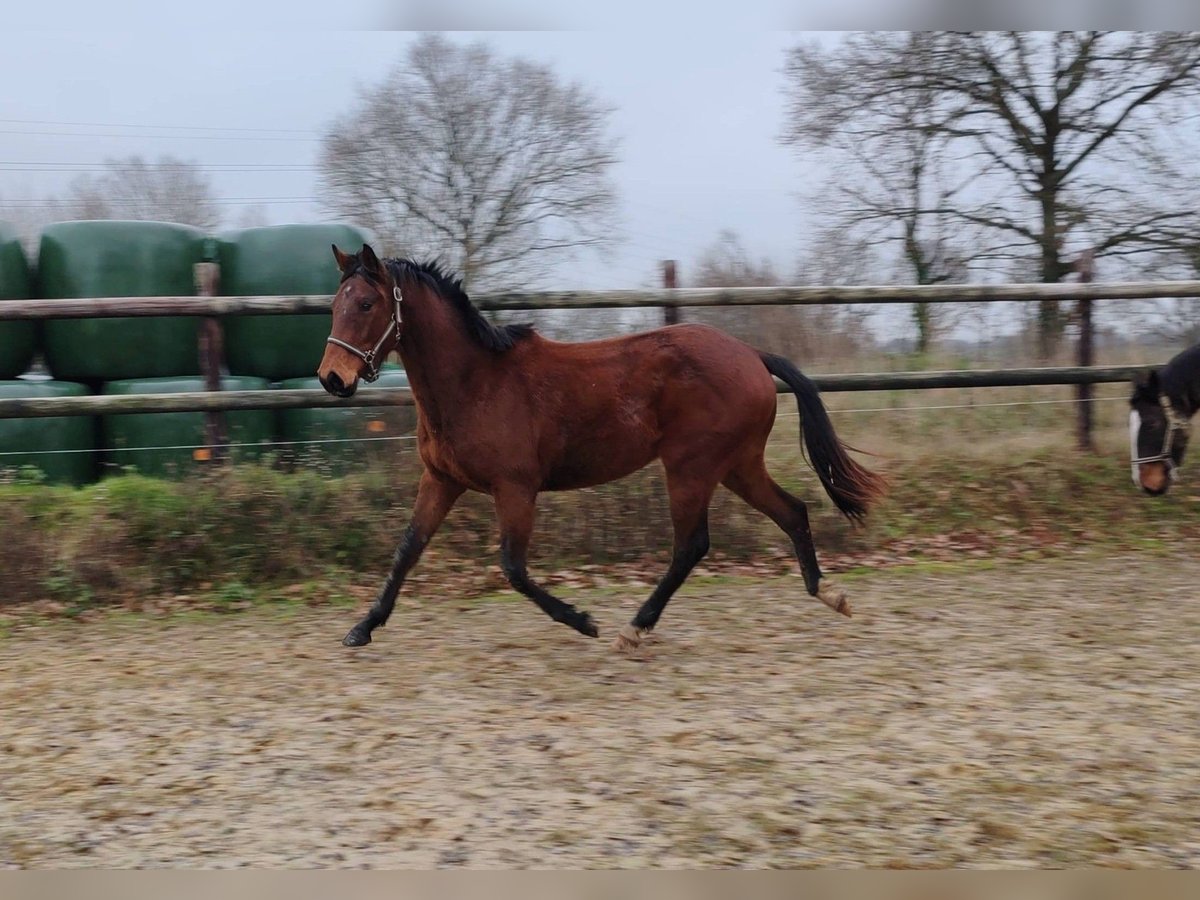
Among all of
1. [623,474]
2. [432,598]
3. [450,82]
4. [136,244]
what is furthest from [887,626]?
[450,82]

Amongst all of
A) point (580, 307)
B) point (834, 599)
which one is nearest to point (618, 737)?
point (834, 599)

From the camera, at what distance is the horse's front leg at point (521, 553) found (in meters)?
5.12

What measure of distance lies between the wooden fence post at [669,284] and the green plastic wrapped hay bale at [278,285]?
7.93ft

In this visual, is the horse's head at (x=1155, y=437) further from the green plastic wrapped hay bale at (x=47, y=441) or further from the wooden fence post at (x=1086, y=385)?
the green plastic wrapped hay bale at (x=47, y=441)

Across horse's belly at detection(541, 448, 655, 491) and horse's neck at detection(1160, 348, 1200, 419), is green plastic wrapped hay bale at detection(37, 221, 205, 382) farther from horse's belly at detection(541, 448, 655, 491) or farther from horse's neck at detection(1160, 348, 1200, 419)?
horse's neck at detection(1160, 348, 1200, 419)

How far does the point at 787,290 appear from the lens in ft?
24.3

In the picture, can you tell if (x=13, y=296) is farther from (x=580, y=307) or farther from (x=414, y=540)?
(x=414, y=540)

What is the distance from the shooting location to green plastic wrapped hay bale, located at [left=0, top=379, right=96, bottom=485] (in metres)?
7.18

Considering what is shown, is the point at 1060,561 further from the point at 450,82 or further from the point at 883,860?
the point at 450,82

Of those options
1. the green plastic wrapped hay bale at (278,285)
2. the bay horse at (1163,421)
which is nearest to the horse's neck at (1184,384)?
the bay horse at (1163,421)

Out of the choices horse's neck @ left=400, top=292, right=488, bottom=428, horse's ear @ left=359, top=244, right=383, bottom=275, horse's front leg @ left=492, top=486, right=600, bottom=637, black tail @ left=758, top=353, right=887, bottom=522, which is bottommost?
horse's front leg @ left=492, top=486, right=600, bottom=637

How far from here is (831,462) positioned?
580 centimetres

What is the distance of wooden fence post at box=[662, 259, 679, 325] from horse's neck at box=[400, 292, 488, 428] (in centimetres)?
243

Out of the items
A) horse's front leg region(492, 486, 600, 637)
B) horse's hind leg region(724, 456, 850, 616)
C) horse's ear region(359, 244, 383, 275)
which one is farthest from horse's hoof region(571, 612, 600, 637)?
horse's ear region(359, 244, 383, 275)
